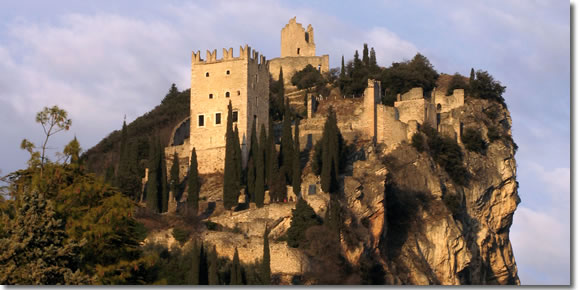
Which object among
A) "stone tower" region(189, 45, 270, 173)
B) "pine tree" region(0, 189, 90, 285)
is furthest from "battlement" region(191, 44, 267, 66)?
"pine tree" region(0, 189, 90, 285)

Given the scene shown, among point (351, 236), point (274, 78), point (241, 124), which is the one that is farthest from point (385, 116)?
point (274, 78)

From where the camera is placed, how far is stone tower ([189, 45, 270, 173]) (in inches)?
2266

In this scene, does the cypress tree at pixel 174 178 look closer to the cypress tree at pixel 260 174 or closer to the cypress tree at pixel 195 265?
the cypress tree at pixel 260 174

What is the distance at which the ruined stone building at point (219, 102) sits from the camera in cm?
5756

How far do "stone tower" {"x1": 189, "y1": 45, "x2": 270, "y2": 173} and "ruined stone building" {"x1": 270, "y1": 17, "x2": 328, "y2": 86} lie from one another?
17.0 m

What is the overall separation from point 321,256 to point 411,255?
9.27 meters

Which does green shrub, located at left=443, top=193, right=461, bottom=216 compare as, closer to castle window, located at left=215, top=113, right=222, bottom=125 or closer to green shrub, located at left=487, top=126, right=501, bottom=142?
green shrub, located at left=487, top=126, right=501, bottom=142

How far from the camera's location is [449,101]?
A: 216 feet

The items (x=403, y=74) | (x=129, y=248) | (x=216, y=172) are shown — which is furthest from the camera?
(x=403, y=74)

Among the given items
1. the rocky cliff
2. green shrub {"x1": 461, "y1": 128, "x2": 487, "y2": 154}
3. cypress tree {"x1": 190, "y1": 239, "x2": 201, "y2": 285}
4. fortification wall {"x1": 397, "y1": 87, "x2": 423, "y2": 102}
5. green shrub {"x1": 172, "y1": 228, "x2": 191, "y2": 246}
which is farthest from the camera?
fortification wall {"x1": 397, "y1": 87, "x2": 423, "y2": 102}

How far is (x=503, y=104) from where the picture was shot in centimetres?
6806

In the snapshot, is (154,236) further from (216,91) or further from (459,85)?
(459,85)

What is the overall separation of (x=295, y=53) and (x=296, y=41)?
3.79 ft

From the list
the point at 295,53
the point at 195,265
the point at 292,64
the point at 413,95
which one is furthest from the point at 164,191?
the point at 295,53
